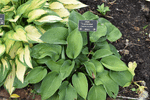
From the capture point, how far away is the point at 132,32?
90.0 inches

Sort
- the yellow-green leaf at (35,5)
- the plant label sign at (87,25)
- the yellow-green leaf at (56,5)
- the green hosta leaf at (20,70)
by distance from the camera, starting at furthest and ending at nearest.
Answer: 1. the yellow-green leaf at (56,5)
2. the yellow-green leaf at (35,5)
3. the green hosta leaf at (20,70)
4. the plant label sign at (87,25)


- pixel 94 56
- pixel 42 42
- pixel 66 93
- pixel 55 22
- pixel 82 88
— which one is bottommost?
pixel 66 93

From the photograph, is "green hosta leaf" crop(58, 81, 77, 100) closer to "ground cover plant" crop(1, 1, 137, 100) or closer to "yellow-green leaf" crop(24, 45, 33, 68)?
"ground cover plant" crop(1, 1, 137, 100)

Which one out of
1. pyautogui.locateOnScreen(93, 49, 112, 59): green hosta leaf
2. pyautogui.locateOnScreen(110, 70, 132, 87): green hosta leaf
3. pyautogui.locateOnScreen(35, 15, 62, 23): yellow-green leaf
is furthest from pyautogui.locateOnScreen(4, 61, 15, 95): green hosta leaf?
pyautogui.locateOnScreen(110, 70, 132, 87): green hosta leaf

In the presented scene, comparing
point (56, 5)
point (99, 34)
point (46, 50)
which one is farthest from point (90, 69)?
point (56, 5)

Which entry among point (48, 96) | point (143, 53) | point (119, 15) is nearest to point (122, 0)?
point (119, 15)

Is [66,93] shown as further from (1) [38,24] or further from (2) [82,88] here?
(1) [38,24]

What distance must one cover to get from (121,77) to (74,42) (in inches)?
26.4

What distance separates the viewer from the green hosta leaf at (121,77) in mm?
1422

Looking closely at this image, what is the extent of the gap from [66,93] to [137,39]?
1611 millimetres

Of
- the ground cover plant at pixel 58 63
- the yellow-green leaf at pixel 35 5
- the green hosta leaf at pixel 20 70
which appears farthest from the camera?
the yellow-green leaf at pixel 35 5

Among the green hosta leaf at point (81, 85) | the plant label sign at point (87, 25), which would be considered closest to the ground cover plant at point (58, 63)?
the green hosta leaf at point (81, 85)

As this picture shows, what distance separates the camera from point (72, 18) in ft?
5.24

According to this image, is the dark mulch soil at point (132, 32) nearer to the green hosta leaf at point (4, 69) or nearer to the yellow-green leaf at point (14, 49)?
the green hosta leaf at point (4, 69)
